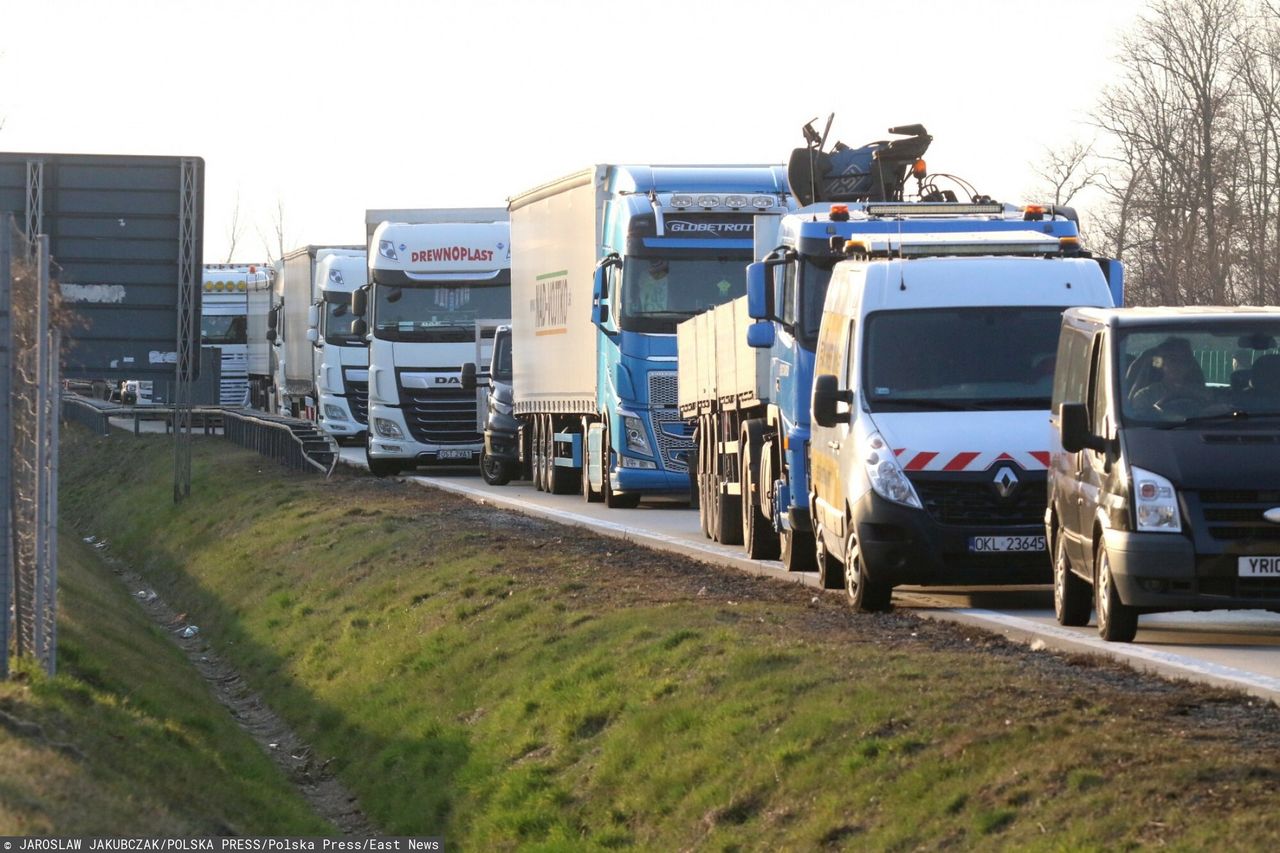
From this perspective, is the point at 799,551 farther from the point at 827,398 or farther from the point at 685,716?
the point at 685,716

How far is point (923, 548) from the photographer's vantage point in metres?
13.9

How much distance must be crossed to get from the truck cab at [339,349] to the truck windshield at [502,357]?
9.16m

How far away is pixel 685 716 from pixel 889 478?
336cm

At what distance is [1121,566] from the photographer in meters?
11.9

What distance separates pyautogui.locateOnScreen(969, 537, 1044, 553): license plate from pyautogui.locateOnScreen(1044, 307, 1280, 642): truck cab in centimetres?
69

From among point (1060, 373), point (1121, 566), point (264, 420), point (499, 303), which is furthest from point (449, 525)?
point (264, 420)

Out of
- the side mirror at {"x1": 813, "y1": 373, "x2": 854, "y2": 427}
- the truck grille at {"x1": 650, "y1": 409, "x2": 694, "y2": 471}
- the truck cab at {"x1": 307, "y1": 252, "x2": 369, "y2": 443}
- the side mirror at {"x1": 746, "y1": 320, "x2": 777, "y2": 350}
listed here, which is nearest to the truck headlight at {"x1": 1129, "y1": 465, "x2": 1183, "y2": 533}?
the side mirror at {"x1": 813, "y1": 373, "x2": 854, "y2": 427}

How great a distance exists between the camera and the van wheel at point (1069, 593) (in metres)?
13.3

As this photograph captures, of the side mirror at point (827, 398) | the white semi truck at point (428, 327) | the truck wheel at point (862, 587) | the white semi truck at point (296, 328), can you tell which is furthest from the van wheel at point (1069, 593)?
the white semi truck at point (296, 328)

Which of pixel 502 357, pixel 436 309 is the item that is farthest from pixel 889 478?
pixel 436 309

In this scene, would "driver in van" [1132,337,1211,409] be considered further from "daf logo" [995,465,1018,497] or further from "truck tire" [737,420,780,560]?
"truck tire" [737,420,780,560]

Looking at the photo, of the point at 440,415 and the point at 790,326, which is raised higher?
the point at 790,326

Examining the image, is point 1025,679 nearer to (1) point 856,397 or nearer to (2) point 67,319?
(1) point 856,397

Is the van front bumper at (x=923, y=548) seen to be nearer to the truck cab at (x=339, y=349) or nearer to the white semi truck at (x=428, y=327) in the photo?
the white semi truck at (x=428, y=327)
